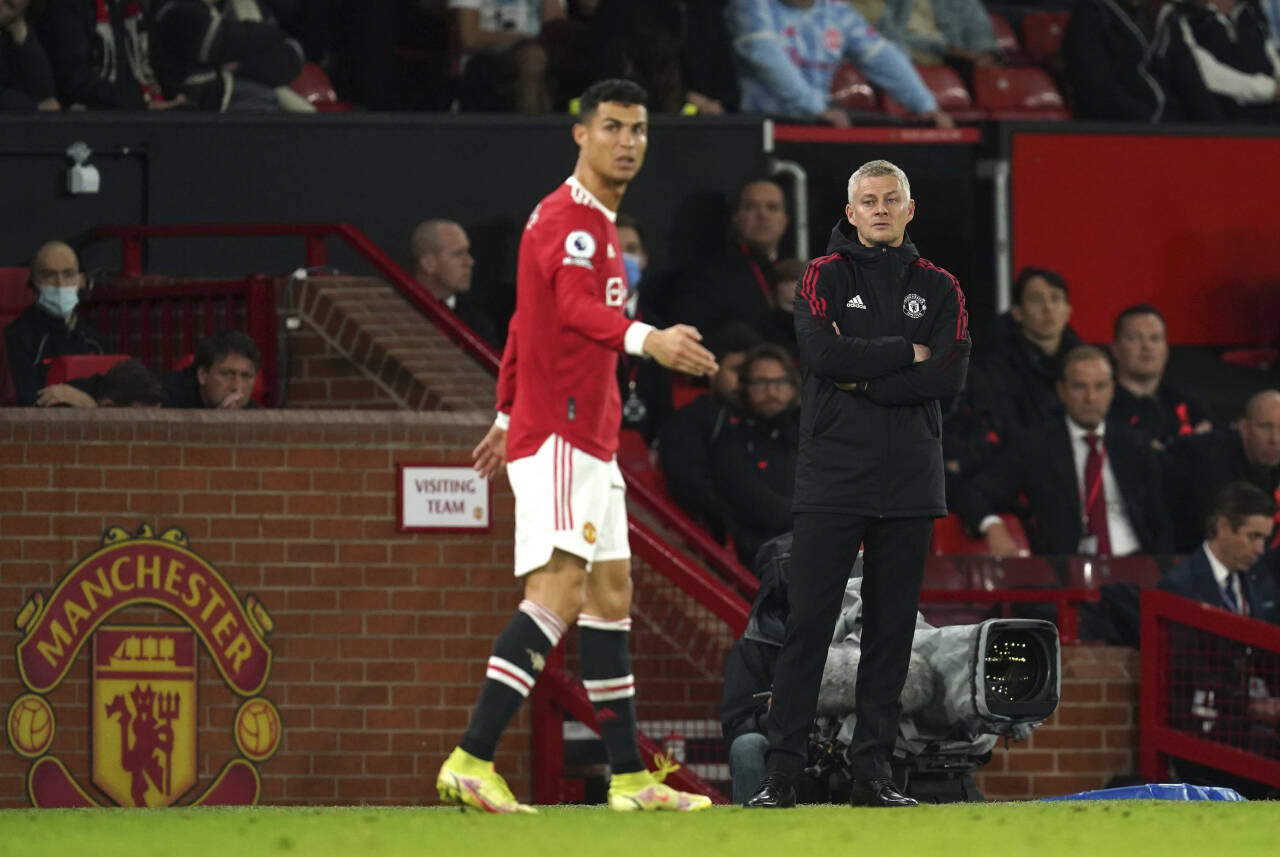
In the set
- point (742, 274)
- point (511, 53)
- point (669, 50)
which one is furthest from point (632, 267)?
point (511, 53)

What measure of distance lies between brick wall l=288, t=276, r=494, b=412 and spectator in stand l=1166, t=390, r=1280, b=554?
11.1 feet

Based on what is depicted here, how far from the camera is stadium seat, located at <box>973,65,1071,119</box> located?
13.9 metres

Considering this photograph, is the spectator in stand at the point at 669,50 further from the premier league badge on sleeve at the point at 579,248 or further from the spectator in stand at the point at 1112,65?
the premier league badge on sleeve at the point at 579,248

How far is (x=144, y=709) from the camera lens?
29.3 feet

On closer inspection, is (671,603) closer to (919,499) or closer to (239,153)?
(919,499)

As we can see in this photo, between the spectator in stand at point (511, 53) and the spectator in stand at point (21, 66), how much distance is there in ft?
7.28

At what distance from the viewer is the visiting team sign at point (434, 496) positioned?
906cm

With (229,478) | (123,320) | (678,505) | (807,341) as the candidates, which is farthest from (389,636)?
(807,341)

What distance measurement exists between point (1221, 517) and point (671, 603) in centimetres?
240

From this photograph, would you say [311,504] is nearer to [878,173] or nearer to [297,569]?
[297,569]

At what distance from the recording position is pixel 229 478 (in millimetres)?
9000

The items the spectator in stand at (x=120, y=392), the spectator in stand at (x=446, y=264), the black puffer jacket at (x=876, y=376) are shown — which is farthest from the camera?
the spectator in stand at (x=446, y=264)

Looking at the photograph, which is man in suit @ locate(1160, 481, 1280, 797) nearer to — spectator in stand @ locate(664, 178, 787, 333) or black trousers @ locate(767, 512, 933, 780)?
spectator in stand @ locate(664, 178, 787, 333)

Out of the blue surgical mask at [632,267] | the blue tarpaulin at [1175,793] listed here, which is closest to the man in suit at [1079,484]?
the blue surgical mask at [632,267]
